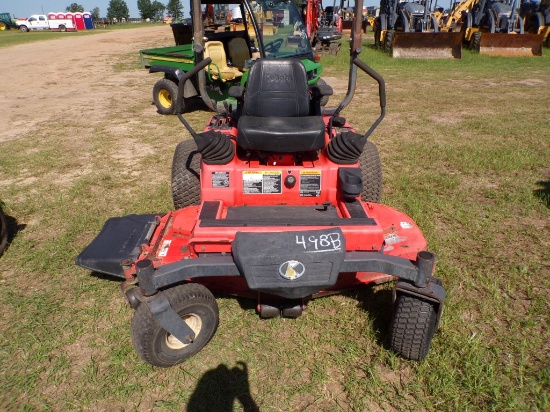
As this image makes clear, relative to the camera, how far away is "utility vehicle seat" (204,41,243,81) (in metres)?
6.30


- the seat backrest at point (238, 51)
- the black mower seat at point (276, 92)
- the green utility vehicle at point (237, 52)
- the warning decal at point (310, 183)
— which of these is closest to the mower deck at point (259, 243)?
the warning decal at point (310, 183)

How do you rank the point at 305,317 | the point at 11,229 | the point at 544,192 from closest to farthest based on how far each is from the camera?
the point at 305,317, the point at 11,229, the point at 544,192

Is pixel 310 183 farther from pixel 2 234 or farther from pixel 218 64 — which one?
→ pixel 218 64

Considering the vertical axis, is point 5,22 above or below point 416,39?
above

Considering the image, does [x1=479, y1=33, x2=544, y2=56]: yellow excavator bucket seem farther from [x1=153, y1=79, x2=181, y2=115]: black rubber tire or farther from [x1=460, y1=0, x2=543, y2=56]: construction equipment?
[x1=153, y1=79, x2=181, y2=115]: black rubber tire

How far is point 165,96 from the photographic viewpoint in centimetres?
687

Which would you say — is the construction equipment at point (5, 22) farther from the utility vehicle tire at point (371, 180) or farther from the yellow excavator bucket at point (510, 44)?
the utility vehicle tire at point (371, 180)

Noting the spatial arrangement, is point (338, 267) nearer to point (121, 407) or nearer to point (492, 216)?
point (121, 407)

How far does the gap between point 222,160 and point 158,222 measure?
599 millimetres

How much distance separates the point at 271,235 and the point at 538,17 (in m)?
17.9

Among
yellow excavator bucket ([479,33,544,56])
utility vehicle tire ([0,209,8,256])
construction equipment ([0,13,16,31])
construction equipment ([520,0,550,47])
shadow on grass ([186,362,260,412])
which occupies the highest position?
construction equipment ([0,13,16,31])

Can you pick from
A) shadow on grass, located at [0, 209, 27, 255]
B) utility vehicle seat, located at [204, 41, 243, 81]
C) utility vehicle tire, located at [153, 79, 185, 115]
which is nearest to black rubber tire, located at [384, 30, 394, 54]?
utility vehicle seat, located at [204, 41, 243, 81]

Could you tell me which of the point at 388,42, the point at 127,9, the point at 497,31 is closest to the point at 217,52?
the point at 388,42

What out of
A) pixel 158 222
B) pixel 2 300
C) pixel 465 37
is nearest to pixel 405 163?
pixel 158 222
